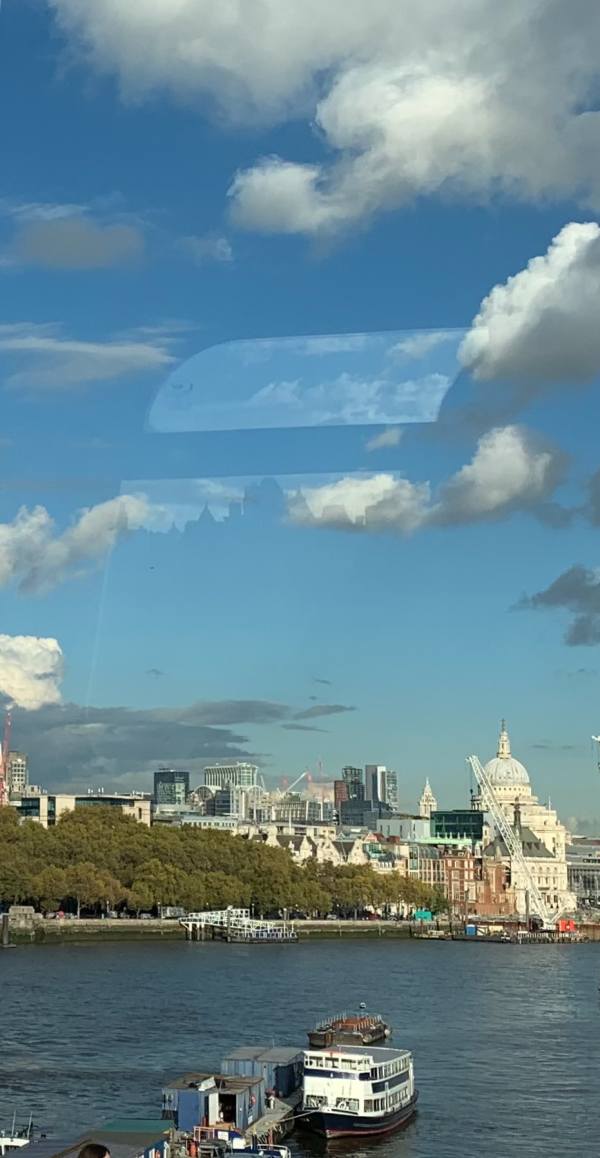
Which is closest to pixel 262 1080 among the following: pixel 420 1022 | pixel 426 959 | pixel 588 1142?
pixel 588 1142

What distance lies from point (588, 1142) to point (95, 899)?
21.0m

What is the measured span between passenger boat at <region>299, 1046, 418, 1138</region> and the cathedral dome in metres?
48.1

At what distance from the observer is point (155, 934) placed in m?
30.7

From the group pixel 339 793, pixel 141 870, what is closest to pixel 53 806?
pixel 141 870

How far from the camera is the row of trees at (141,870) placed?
3083 cm

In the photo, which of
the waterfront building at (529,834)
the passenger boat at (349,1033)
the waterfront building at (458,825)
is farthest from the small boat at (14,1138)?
the waterfront building at (458,825)

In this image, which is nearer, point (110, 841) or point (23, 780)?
point (110, 841)

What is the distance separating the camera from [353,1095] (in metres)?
11.6

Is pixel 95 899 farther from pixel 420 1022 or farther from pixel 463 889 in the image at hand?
pixel 463 889

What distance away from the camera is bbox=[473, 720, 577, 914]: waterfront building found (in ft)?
168

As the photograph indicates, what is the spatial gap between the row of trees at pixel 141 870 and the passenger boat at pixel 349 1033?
1631cm

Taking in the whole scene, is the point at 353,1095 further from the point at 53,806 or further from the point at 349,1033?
the point at 53,806

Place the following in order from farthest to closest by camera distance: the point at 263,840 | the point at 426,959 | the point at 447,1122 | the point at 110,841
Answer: the point at 263,840 < the point at 110,841 < the point at 426,959 < the point at 447,1122

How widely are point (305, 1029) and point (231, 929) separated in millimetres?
16404
